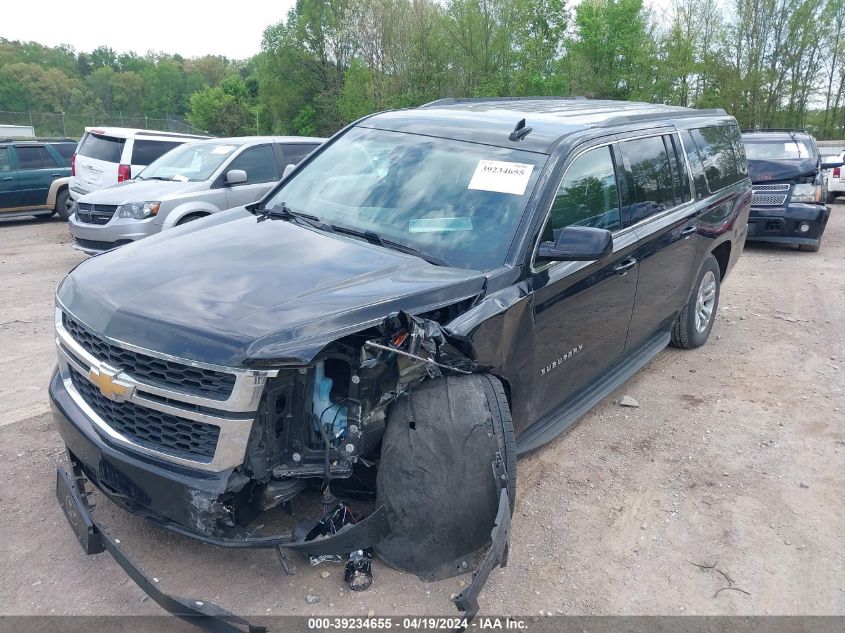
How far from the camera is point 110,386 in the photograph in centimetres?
275

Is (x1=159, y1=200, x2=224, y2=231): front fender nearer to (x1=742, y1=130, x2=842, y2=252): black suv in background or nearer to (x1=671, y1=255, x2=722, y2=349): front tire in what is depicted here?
(x1=671, y1=255, x2=722, y2=349): front tire

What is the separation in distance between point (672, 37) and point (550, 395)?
35.0 m

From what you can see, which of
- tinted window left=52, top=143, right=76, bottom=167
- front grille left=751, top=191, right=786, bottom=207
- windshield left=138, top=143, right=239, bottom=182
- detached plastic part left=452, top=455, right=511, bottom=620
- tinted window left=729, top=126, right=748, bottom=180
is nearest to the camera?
detached plastic part left=452, top=455, right=511, bottom=620

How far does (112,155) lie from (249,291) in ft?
33.8

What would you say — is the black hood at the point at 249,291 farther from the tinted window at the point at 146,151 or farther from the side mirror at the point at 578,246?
the tinted window at the point at 146,151

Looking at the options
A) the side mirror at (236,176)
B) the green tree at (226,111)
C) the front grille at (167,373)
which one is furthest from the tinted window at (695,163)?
the green tree at (226,111)

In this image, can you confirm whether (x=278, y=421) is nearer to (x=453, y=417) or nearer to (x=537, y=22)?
(x=453, y=417)

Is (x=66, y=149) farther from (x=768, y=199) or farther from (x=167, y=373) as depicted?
(x=167, y=373)

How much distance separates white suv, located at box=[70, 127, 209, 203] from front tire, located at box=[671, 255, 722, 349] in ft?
30.2

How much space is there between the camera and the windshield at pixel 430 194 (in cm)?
343

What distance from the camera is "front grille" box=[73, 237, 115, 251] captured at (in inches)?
324

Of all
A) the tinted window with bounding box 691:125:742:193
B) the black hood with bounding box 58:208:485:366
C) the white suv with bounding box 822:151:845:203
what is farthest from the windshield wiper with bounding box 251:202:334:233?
the white suv with bounding box 822:151:845:203

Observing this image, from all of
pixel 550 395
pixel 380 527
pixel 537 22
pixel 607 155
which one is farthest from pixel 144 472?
pixel 537 22

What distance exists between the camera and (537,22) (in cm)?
A: 3447
